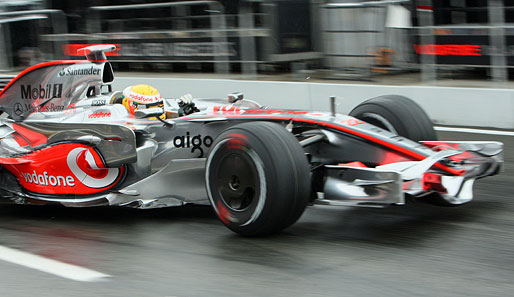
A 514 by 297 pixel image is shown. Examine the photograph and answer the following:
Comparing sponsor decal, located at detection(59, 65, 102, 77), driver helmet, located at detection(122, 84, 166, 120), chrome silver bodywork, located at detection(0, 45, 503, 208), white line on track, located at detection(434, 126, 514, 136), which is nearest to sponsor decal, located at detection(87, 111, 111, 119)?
chrome silver bodywork, located at detection(0, 45, 503, 208)

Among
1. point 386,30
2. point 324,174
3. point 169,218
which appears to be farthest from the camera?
point 386,30

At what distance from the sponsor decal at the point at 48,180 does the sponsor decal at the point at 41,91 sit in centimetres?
90

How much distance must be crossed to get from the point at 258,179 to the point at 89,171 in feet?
5.92

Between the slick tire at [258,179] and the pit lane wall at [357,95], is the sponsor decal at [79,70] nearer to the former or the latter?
the slick tire at [258,179]

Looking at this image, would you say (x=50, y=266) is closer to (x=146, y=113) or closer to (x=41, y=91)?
(x=146, y=113)

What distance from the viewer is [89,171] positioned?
5.78 meters

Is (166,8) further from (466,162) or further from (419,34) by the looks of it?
(466,162)

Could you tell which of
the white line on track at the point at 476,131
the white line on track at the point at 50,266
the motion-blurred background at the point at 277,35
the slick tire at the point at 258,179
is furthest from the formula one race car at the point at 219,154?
the motion-blurred background at the point at 277,35

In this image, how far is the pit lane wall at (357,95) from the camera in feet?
28.7

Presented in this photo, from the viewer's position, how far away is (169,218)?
5.64 meters

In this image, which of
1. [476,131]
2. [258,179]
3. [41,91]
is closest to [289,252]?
[258,179]

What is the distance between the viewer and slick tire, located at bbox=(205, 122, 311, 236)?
450 centimetres

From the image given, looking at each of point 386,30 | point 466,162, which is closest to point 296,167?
point 466,162

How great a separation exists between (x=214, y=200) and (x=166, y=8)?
312 inches
